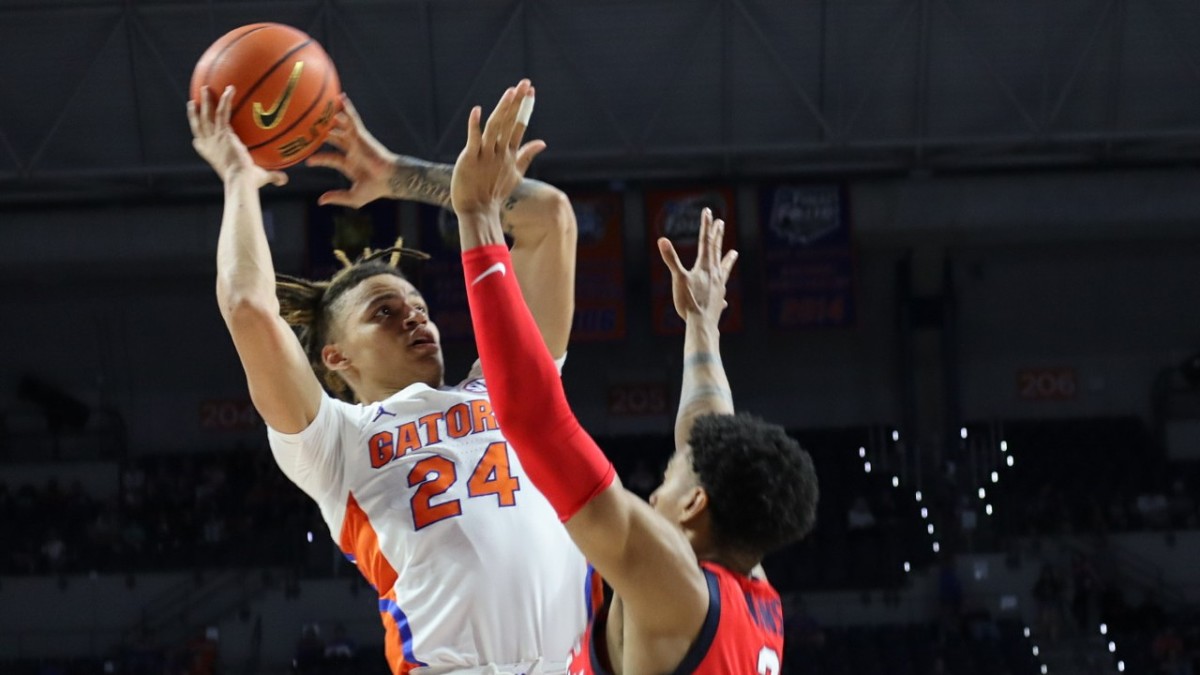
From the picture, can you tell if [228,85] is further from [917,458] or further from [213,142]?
[917,458]

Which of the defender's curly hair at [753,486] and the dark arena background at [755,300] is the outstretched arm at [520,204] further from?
the dark arena background at [755,300]

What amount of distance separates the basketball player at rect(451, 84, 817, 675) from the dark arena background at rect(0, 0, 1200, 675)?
1219 centimetres

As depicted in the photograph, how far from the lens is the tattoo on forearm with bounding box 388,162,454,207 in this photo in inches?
143

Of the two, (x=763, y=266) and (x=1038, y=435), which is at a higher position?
(x=763, y=266)

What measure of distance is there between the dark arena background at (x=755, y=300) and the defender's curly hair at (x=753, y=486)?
1220cm

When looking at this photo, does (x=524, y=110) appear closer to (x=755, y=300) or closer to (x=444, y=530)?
(x=444, y=530)

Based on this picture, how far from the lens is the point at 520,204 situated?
3.73 meters

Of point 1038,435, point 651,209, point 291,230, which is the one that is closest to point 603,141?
point 651,209

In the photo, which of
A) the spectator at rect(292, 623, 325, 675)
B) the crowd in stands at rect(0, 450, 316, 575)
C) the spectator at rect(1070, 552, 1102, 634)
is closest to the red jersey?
the spectator at rect(292, 623, 325, 675)

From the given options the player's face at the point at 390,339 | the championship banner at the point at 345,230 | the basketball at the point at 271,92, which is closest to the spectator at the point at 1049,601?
the championship banner at the point at 345,230

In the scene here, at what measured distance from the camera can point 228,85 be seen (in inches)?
138

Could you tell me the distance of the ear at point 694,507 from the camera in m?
2.73

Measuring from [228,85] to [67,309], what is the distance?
55.1 feet

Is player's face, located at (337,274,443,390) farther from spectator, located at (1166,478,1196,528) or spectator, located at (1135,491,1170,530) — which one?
spectator, located at (1166,478,1196,528)
